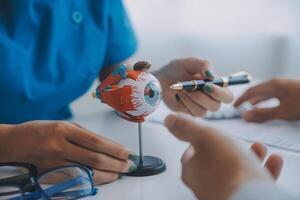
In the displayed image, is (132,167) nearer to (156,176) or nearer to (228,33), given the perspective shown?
(156,176)

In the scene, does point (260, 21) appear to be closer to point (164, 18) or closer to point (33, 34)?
point (164, 18)

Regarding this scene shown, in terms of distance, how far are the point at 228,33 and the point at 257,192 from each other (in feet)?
3.33

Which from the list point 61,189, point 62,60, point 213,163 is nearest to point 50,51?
point 62,60

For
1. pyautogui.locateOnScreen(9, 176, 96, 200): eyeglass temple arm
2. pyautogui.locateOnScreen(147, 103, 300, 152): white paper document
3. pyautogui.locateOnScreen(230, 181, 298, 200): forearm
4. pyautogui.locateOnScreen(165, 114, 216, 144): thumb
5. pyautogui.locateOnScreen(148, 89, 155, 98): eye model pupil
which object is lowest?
pyautogui.locateOnScreen(147, 103, 300, 152): white paper document

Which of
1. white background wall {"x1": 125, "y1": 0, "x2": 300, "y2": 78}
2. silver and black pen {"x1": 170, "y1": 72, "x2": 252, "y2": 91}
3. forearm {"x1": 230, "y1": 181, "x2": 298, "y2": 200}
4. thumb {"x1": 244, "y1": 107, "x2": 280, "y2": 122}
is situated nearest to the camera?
forearm {"x1": 230, "y1": 181, "x2": 298, "y2": 200}

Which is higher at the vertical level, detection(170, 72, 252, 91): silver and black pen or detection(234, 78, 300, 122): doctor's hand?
detection(170, 72, 252, 91): silver and black pen

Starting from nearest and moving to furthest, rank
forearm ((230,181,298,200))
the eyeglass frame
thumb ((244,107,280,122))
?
forearm ((230,181,298,200)) < the eyeglass frame < thumb ((244,107,280,122))

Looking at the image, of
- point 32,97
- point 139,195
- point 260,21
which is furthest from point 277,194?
point 260,21

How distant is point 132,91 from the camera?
0.50 meters

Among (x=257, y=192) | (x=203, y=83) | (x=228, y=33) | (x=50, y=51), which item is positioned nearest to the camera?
(x=257, y=192)

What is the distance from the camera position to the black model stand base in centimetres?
55

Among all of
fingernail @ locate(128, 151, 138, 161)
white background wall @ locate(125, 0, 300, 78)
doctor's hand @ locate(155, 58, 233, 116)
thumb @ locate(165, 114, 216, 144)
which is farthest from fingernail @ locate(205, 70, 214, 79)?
white background wall @ locate(125, 0, 300, 78)

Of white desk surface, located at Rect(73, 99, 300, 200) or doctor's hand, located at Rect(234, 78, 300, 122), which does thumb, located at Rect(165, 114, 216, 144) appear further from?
doctor's hand, located at Rect(234, 78, 300, 122)

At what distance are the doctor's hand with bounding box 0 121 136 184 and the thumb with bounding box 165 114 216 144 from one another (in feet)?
0.37
